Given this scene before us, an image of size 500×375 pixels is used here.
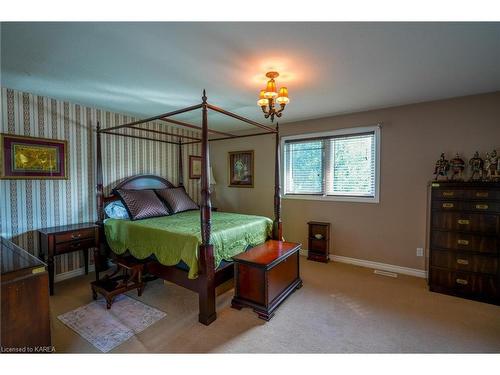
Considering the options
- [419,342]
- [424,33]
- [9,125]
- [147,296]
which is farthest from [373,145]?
[9,125]

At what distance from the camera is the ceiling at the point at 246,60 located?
153 centimetres

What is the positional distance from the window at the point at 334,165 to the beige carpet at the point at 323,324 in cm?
140

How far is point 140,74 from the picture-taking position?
7.15 ft

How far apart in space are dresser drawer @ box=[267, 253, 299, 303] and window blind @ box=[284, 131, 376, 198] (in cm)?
→ 154

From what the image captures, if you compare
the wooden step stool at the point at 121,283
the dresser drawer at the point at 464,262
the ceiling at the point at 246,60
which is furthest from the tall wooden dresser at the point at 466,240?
the wooden step stool at the point at 121,283

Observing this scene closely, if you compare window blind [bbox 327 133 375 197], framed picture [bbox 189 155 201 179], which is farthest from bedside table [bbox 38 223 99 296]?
window blind [bbox 327 133 375 197]

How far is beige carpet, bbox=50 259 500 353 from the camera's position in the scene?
5.84ft

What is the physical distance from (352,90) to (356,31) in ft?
3.79

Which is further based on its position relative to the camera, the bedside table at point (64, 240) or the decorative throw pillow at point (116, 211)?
the decorative throw pillow at point (116, 211)

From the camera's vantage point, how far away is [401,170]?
10.4ft

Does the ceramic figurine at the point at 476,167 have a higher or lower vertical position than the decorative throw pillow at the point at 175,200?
higher

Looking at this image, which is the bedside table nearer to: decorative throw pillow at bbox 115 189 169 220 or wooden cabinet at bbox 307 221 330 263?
decorative throw pillow at bbox 115 189 169 220

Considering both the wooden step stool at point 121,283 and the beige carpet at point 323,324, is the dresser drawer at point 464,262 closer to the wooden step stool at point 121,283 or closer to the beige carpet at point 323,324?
the beige carpet at point 323,324

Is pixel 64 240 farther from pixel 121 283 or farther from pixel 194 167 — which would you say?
pixel 194 167
